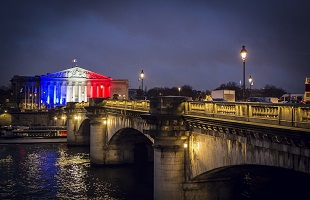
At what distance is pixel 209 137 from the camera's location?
66.2ft

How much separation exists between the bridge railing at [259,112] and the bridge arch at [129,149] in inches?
908

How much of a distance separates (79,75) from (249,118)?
491 ft

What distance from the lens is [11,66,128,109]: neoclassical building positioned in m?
156

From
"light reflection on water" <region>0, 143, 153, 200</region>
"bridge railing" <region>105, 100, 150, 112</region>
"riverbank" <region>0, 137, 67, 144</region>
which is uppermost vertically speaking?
"bridge railing" <region>105, 100, 150, 112</region>

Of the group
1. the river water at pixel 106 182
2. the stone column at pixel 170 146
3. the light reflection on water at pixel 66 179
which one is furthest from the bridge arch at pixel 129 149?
the stone column at pixel 170 146

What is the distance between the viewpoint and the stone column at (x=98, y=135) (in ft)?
144

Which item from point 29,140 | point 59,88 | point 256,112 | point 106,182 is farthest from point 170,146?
point 59,88

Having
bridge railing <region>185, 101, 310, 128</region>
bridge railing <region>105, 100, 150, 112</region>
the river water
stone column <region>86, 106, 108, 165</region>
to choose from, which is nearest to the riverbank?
the river water

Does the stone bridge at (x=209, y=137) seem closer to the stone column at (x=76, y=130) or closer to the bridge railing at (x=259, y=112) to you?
the bridge railing at (x=259, y=112)

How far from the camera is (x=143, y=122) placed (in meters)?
31.5

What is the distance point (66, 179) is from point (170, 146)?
18.7 meters

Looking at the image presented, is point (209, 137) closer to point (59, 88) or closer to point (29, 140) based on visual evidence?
point (29, 140)

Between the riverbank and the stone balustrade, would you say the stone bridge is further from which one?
the riverbank

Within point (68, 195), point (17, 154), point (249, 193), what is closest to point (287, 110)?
point (249, 193)
